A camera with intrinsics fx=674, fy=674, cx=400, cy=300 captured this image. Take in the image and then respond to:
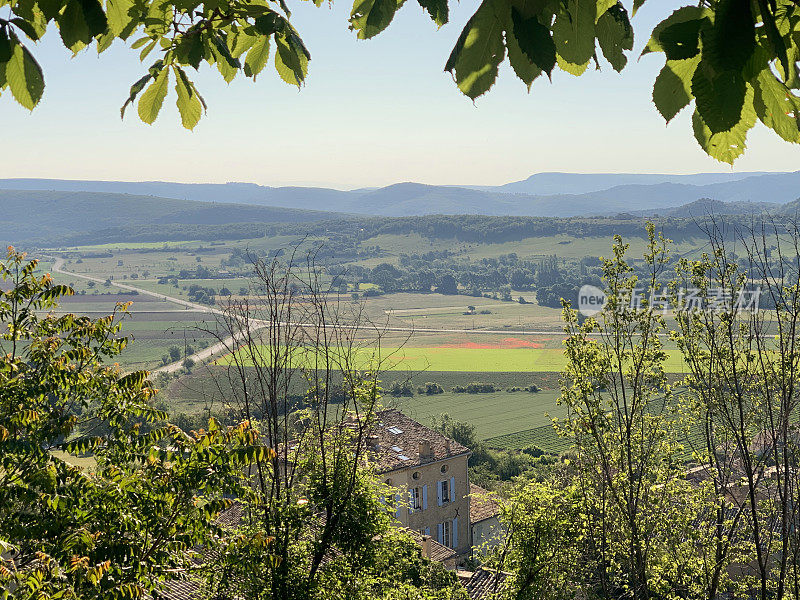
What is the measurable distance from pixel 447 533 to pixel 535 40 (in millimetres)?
31236

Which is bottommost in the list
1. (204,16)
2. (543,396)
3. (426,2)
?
(543,396)

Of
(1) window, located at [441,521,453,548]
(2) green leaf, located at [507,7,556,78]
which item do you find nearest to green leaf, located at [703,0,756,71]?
(2) green leaf, located at [507,7,556,78]

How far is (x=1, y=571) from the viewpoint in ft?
11.7

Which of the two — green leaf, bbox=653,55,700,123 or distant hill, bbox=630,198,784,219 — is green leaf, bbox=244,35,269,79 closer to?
green leaf, bbox=653,55,700,123

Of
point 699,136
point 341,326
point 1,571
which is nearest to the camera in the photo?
point 699,136

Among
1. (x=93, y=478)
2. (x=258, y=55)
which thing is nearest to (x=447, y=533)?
(x=93, y=478)

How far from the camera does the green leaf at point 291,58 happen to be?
1.82m

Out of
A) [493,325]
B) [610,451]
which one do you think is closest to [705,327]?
[610,451]

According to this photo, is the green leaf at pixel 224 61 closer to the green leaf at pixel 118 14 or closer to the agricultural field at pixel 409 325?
the green leaf at pixel 118 14

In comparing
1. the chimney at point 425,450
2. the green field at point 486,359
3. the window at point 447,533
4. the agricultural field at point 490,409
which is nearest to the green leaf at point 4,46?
the chimney at point 425,450

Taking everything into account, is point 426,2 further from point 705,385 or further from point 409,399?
point 409,399

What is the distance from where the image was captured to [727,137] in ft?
3.29

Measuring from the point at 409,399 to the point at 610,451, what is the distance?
50.3 metres

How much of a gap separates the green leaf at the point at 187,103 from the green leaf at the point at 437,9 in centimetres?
73
